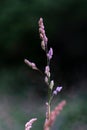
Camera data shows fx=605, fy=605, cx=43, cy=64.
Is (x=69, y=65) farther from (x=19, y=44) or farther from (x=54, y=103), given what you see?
(x=54, y=103)

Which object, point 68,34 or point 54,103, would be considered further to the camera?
point 68,34

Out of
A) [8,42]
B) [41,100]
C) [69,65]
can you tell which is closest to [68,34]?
[69,65]

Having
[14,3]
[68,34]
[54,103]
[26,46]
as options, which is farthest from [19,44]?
[54,103]

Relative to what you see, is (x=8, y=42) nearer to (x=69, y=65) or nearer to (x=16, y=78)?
(x=16, y=78)

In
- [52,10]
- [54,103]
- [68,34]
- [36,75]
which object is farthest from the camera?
[68,34]

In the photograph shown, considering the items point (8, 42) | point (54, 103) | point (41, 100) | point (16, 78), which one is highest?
point (8, 42)

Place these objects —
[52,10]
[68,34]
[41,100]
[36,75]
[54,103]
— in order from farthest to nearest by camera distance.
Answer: [68,34]
[36,75]
[52,10]
[41,100]
[54,103]

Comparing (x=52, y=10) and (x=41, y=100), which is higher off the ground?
(x=52, y=10)
